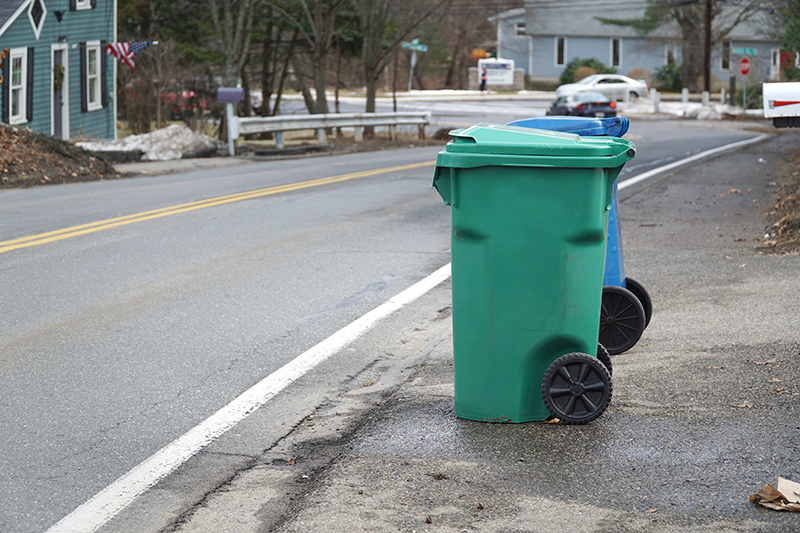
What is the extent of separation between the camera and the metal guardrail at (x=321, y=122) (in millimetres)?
21109

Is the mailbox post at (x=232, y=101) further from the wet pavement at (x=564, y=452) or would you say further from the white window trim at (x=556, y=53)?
the white window trim at (x=556, y=53)

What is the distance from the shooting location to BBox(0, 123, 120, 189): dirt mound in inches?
580

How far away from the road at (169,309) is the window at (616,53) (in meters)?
49.6

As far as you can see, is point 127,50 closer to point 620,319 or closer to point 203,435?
point 620,319

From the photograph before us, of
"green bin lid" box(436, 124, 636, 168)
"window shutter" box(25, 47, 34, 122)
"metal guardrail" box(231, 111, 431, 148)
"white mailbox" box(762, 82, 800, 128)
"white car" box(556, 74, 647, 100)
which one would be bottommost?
"green bin lid" box(436, 124, 636, 168)

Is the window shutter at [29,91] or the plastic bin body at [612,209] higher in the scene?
the window shutter at [29,91]

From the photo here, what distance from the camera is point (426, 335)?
246 inches

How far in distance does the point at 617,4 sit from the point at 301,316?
57.4 meters

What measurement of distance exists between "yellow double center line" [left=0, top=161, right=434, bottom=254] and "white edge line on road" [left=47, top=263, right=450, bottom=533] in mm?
4372

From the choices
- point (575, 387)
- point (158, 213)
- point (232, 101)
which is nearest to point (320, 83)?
point (232, 101)

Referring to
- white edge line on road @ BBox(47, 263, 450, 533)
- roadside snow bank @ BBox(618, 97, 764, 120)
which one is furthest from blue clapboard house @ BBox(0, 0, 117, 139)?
roadside snow bank @ BBox(618, 97, 764, 120)

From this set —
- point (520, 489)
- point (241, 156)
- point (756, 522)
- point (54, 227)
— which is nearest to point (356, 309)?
point (520, 489)

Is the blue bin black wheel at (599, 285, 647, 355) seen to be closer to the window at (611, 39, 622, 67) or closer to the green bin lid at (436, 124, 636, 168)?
the green bin lid at (436, 124, 636, 168)

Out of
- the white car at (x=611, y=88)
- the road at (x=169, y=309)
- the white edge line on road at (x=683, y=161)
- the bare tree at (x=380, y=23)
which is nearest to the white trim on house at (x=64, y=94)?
the bare tree at (x=380, y=23)
